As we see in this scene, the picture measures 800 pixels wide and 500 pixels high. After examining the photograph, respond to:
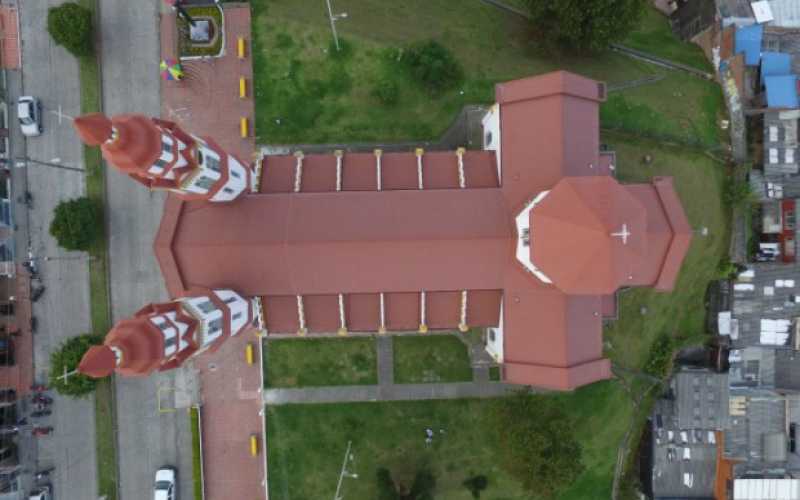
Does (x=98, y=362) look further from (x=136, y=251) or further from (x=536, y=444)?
(x=536, y=444)

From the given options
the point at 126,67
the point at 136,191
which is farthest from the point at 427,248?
the point at 126,67

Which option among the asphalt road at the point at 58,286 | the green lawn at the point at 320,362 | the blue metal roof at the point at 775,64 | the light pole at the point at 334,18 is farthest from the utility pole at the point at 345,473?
the blue metal roof at the point at 775,64

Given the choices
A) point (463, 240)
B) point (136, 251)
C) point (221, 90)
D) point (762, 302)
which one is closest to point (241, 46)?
point (221, 90)

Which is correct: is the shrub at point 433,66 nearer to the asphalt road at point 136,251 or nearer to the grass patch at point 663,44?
the grass patch at point 663,44

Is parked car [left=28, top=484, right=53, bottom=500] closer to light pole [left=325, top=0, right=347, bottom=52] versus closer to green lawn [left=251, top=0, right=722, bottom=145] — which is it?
green lawn [left=251, top=0, right=722, bottom=145]

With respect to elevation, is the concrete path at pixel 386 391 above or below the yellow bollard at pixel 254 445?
above

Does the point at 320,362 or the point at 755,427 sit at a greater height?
the point at 320,362
